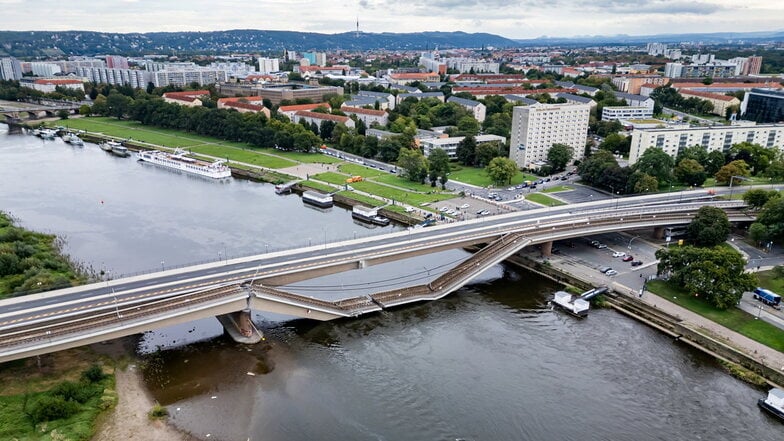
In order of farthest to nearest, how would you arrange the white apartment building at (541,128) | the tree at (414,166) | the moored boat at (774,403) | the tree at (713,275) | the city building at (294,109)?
1. the city building at (294,109)
2. the white apartment building at (541,128)
3. the tree at (414,166)
4. the tree at (713,275)
5. the moored boat at (774,403)

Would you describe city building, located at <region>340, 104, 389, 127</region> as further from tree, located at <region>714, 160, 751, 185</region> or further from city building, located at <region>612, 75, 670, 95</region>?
city building, located at <region>612, 75, 670, 95</region>

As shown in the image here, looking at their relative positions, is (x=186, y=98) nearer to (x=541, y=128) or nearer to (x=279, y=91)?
(x=279, y=91)

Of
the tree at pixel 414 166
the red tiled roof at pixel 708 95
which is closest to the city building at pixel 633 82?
the red tiled roof at pixel 708 95

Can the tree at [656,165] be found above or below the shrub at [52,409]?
above

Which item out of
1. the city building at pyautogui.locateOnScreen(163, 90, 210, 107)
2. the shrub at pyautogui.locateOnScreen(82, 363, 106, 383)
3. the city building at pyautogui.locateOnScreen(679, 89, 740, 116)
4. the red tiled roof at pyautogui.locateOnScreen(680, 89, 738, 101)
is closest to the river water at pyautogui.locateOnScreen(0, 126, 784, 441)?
the shrub at pyautogui.locateOnScreen(82, 363, 106, 383)

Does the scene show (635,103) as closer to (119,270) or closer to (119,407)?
(119,270)

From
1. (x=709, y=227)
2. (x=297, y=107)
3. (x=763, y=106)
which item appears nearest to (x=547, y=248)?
(x=709, y=227)

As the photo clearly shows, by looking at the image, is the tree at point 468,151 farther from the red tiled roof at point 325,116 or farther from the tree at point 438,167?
the red tiled roof at point 325,116
